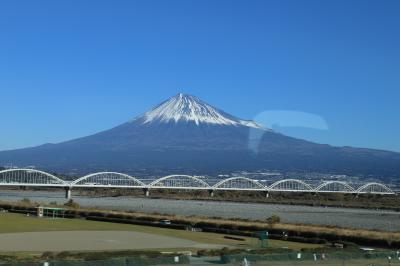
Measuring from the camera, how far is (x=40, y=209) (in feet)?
159

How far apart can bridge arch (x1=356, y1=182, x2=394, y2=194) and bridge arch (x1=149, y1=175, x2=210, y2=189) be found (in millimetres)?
34748

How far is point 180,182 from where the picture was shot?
485 ft

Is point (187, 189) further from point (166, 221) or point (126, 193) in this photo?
point (166, 221)

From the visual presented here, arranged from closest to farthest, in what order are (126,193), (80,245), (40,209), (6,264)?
(6,264) < (80,245) < (40,209) < (126,193)

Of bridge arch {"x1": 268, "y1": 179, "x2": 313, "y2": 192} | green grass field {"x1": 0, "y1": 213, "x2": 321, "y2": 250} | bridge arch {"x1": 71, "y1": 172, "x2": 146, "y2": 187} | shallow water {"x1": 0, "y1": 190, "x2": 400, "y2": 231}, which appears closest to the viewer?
green grass field {"x1": 0, "y1": 213, "x2": 321, "y2": 250}

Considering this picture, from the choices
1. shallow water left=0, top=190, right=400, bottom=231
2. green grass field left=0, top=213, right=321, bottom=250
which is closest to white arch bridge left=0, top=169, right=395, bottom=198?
shallow water left=0, top=190, right=400, bottom=231

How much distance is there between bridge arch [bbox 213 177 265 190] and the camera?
141 metres

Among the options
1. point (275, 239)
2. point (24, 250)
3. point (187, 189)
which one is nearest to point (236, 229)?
point (275, 239)

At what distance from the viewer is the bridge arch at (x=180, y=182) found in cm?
13925

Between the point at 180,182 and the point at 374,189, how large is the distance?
43.6 m

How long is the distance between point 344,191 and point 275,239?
116416mm

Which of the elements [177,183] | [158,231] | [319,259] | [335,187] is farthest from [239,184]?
[319,259]

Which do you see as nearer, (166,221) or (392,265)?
(392,265)

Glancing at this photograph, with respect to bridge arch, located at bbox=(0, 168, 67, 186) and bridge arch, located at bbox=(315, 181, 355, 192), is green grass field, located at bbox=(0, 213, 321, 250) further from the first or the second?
bridge arch, located at bbox=(315, 181, 355, 192)
